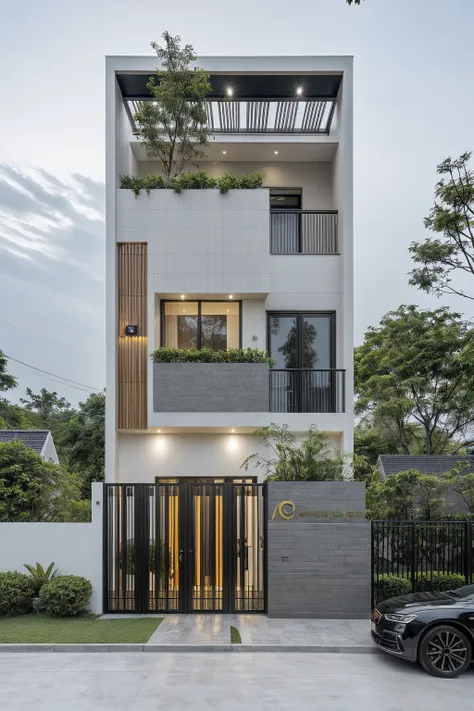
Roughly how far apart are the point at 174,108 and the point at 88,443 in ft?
54.3

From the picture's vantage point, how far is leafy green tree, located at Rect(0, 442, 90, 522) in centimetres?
1305

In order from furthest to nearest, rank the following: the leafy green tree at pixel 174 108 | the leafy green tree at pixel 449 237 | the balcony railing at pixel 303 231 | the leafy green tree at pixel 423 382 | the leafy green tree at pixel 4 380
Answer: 1. the leafy green tree at pixel 4 380
2. the leafy green tree at pixel 423 382
3. the leafy green tree at pixel 449 237
4. the balcony railing at pixel 303 231
5. the leafy green tree at pixel 174 108

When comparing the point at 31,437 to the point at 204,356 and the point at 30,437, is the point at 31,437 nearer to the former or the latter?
the point at 30,437

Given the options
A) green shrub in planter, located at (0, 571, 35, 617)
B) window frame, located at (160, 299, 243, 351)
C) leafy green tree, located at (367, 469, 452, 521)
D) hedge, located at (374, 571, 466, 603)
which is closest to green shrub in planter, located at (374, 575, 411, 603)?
hedge, located at (374, 571, 466, 603)

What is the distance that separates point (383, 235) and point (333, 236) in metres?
16.5

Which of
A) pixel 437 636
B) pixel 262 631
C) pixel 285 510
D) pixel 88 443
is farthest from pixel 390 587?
pixel 88 443

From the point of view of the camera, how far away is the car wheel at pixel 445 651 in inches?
304

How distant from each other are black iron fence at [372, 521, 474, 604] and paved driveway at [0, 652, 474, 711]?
234 centimetres

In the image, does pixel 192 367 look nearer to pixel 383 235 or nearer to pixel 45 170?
pixel 383 235

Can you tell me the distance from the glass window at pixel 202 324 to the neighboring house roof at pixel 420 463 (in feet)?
29.2

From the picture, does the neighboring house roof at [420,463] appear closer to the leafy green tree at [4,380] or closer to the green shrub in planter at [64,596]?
the green shrub in planter at [64,596]

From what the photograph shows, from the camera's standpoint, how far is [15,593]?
10.1m

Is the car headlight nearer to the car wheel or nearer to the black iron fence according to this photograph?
the car wheel

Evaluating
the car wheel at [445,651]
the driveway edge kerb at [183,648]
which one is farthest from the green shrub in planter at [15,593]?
the car wheel at [445,651]
